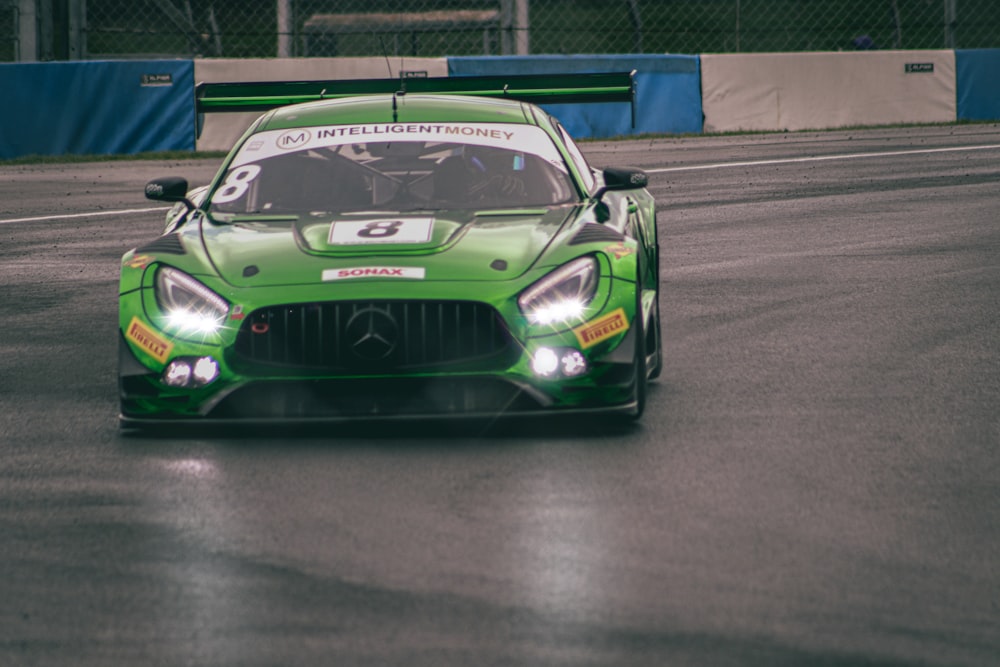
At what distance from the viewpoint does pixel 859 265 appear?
11.5 m

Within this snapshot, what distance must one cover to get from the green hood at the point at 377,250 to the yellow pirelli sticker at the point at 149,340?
0.34 meters

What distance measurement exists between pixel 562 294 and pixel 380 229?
0.85m

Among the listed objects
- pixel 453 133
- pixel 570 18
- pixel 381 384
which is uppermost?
pixel 570 18

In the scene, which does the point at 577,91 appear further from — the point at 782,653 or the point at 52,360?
the point at 782,653

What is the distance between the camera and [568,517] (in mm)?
5531

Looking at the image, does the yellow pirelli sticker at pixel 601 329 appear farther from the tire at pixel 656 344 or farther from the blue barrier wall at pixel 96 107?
the blue barrier wall at pixel 96 107

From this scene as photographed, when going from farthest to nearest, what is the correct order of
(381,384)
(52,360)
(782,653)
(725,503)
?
(52,360) < (381,384) < (725,503) < (782,653)

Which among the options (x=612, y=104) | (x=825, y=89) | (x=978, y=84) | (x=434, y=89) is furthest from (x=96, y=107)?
(x=434, y=89)

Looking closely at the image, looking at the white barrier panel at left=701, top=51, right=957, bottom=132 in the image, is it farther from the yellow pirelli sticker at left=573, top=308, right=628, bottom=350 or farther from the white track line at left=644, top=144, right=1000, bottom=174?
the yellow pirelli sticker at left=573, top=308, right=628, bottom=350

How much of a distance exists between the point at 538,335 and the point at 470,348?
0.25 m

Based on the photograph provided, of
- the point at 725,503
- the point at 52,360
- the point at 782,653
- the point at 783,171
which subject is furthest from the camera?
the point at 783,171

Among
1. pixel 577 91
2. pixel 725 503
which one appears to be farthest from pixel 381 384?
pixel 577 91

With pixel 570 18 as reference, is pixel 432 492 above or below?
below

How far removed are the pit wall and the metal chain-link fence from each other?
4.31 ft
